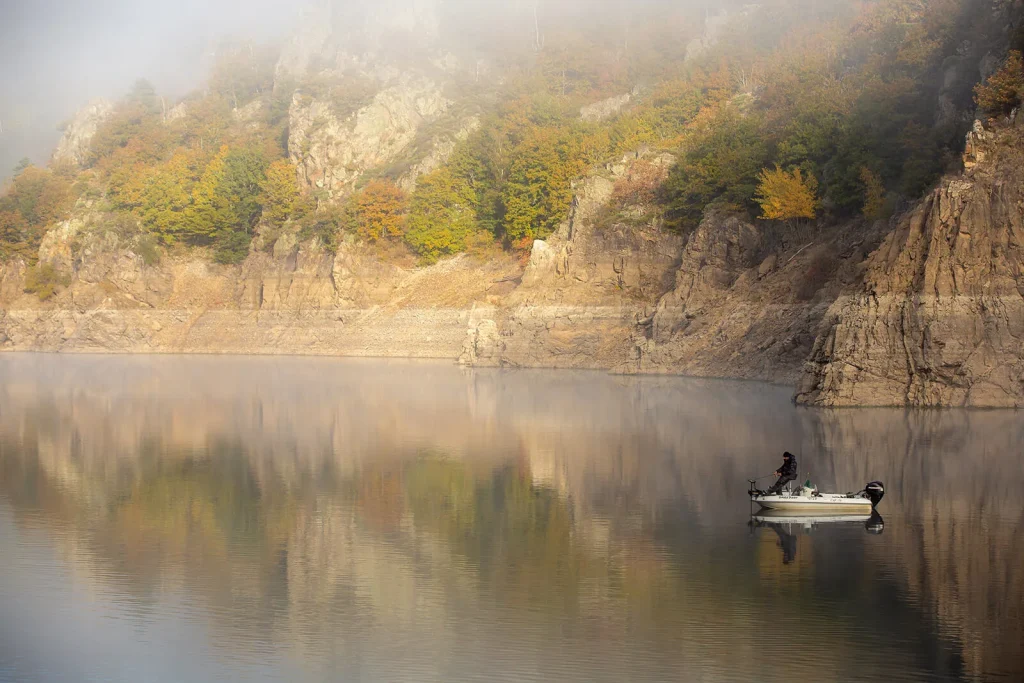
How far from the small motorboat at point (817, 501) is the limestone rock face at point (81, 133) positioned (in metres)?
149

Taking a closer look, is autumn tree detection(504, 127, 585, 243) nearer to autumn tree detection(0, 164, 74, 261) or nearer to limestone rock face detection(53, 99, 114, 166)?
autumn tree detection(0, 164, 74, 261)

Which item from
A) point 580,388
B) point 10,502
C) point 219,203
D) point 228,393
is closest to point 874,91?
point 580,388

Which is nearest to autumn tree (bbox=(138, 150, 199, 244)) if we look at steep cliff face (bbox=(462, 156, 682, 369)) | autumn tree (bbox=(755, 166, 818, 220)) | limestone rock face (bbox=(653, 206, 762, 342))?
steep cliff face (bbox=(462, 156, 682, 369))

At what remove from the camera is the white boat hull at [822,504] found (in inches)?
1087

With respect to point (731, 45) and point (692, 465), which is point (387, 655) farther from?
point (731, 45)

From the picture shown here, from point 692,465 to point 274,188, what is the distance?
9982 cm

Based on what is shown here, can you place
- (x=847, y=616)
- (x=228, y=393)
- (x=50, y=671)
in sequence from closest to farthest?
(x=50, y=671), (x=847, y=616), (x=228, y=393)

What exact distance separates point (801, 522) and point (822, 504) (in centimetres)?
79

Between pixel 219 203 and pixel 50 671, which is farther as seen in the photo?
pixel 219 203

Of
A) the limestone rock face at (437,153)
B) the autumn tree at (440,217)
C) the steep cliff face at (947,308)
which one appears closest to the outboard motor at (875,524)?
the steep cliff face at (947,308)

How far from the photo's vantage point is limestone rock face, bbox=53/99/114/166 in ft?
521

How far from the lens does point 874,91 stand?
7500cm

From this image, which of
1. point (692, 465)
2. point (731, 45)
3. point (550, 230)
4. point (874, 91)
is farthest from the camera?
point (731, 45)

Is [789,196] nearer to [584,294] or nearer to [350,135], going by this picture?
[584,294]
